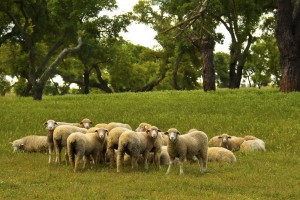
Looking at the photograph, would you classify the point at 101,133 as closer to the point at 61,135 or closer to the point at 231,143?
the point at 61,135

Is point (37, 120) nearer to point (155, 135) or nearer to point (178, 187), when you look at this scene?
point (155, 135)

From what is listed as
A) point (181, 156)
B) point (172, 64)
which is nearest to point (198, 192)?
point (181, 156)

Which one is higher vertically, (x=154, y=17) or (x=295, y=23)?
(x=154, y=17)

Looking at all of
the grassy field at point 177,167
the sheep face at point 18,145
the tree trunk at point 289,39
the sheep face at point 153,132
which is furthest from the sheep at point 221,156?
the tree trunk at point 289,39

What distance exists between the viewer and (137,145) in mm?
12258

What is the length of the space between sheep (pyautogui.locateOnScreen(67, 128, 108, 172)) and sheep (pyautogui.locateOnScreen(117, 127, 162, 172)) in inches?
34.6

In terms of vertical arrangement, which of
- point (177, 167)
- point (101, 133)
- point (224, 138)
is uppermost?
point (101, 133)

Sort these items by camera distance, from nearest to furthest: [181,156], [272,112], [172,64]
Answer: [181,156] < [272,112] < [172,64]

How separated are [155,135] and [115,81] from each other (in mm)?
60727

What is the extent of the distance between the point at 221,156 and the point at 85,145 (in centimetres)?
403

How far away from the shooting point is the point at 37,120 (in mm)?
20922

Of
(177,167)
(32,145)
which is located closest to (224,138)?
(177,167)

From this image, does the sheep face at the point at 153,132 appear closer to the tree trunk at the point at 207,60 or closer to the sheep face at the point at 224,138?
the sheep face at the point at 224,138

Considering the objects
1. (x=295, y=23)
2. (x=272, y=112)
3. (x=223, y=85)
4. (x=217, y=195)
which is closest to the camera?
(x=217, y=195)
